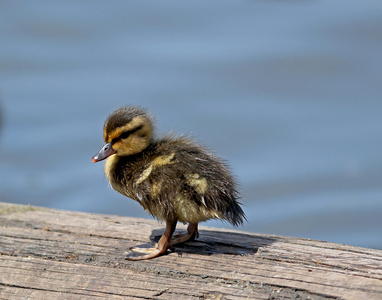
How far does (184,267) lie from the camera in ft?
12.0

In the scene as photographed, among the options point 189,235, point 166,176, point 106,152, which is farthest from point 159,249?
point 106,152

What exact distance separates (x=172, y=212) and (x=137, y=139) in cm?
50

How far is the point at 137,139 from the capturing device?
13.4ft

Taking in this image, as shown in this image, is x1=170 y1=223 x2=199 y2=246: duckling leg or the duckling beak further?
the duckling beak

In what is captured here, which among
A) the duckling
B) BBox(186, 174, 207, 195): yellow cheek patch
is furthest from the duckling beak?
BBox(186, 174, 207, 195): yellow cheek patch

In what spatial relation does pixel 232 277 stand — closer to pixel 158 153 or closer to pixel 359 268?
pixel 359 268

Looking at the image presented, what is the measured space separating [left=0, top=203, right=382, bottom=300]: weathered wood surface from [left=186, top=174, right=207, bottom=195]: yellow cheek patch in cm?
34

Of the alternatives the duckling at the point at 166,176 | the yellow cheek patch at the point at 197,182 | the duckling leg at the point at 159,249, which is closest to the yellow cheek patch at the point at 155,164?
the duckling at the point at 166,176

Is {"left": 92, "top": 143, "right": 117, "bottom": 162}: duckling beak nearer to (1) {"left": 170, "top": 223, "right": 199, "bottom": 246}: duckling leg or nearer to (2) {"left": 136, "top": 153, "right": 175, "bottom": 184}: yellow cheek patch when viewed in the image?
(2) {"left": 136, "top": 153, "right": 175, "bottom": 184}: yellow cheek patch

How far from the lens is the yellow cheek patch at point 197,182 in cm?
381

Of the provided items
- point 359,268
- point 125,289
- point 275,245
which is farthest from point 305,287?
point 125,289

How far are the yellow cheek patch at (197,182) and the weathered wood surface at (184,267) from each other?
34 centimetres

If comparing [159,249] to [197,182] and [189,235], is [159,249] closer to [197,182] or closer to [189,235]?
[189,235]

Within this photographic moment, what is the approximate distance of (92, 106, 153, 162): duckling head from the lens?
161 inches
